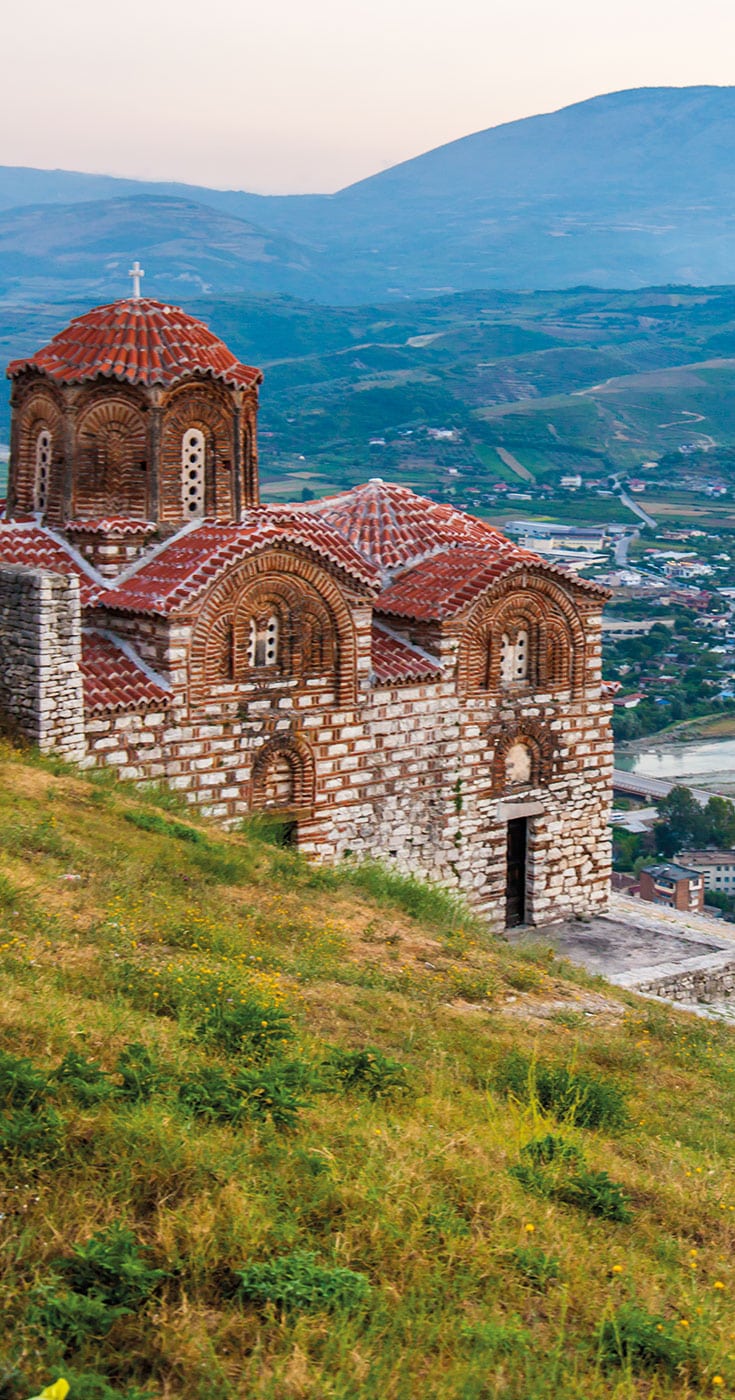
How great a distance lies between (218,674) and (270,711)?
72cm

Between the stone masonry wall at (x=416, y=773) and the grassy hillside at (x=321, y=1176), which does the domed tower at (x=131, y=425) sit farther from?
the grassy hillside at (x=321, y=1176)

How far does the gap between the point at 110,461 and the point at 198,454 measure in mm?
889

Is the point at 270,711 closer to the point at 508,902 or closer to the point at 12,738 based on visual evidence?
the point at 12,738

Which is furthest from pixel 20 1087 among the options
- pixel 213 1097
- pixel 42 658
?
pixel 42 658

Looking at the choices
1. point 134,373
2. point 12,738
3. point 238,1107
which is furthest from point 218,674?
point 238,1107

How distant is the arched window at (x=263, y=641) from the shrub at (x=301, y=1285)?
9.30 metres

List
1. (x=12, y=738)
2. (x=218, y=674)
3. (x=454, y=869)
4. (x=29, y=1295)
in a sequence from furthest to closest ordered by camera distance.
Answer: (x=454, y=869) → (x=218, y=674) → (x=12, y=738) → (x=29, y=1295)

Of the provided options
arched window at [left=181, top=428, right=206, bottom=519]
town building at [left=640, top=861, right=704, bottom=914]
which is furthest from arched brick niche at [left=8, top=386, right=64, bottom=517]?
town building at [left=640, top=861, right=704, bottom=914]

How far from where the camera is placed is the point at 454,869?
53.1 feet

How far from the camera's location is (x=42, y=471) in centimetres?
1520

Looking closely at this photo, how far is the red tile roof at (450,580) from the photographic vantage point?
15.8 meters

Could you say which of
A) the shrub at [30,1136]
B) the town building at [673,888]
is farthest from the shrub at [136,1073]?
the town building at [673,888]

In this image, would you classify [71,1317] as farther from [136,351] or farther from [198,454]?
[136,351]

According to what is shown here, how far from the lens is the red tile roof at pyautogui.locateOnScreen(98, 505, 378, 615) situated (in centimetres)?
1365
